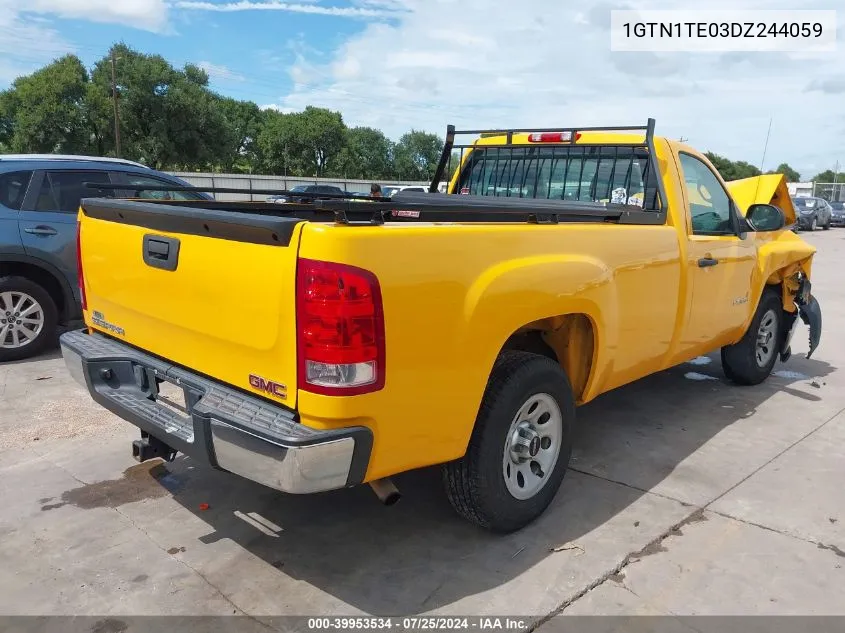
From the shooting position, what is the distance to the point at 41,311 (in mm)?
6340

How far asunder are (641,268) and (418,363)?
1.80 metres

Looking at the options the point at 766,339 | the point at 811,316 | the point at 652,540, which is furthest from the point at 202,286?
the point at 811,316

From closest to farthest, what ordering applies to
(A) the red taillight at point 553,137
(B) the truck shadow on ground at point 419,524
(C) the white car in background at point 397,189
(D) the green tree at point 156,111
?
(B) the truck shadow on ground at point 419,524 → (A) the red taillight at point 553,137 → (C) the white car in background at point 397,189 → (D) the green tree at point 156,111

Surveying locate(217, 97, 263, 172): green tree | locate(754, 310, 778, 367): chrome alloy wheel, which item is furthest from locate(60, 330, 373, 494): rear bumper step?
locate(217, 97, 263, 172): green tree

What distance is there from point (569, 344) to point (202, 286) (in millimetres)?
1917

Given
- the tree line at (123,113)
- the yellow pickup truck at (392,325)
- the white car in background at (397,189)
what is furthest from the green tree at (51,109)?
the yellow pickup truck at (392,325)

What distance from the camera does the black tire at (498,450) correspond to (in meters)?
3.02

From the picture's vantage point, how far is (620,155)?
462cm

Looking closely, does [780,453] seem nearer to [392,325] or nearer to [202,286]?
[392,325]

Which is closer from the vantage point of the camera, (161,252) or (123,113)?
(161,252)

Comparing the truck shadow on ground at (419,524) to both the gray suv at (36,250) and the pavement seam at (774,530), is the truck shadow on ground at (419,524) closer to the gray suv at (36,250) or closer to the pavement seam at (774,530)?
the pavement seam at (774,530)

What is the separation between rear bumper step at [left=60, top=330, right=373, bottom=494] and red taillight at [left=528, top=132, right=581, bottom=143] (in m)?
3.09

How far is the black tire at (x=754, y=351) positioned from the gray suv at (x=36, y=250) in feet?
15.8

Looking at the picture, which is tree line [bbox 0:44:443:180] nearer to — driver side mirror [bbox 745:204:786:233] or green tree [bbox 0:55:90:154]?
green tree [bbox 0:55:90:154]
